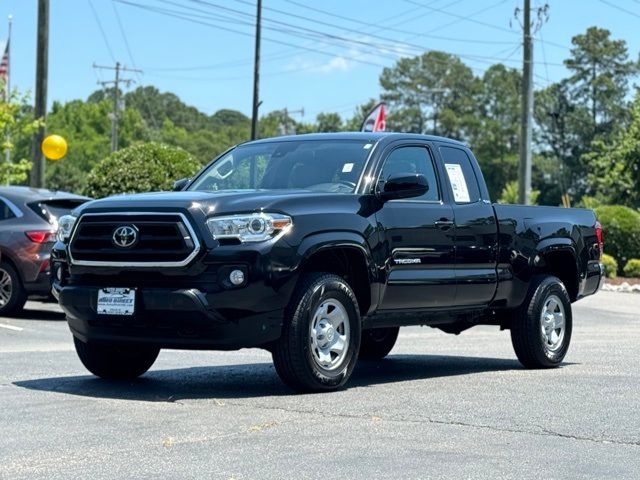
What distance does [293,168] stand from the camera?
9.80 m

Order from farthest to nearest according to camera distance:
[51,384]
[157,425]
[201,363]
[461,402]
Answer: [201,363] → [51,384] → [461,402] → [157,425]

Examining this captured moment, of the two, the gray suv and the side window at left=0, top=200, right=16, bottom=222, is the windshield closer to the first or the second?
the gray suv

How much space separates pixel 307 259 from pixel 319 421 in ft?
4.69

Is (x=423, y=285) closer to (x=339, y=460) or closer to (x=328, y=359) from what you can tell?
(x=328, y=359)

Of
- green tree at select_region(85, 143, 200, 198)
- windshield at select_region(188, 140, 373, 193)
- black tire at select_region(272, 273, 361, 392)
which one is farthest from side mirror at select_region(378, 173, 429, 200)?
green tree at select_region(85, 143, 200, 198)

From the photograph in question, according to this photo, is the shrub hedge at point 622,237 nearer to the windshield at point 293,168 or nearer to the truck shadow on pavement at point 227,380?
the truck shadow on pavement at point 227,380

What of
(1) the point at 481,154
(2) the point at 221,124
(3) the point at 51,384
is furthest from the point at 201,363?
(2) the point at 221,124

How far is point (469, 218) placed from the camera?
10.4 meters

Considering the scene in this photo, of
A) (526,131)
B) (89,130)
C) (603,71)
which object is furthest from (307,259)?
(89,130)

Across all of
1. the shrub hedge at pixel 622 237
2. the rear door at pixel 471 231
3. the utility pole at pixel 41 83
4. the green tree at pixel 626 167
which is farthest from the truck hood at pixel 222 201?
the green tree at pixel 626 167

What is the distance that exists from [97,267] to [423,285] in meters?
2.53

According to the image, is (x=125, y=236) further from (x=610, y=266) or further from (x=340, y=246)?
(x=610, y=266)

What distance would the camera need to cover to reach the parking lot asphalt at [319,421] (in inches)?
247

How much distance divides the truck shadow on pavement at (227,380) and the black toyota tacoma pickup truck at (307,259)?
26 centimetres
